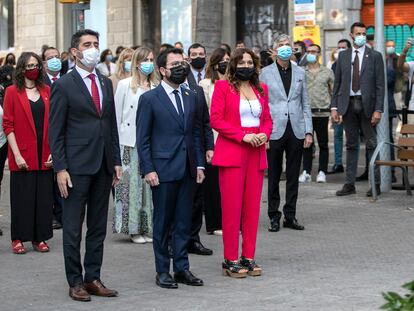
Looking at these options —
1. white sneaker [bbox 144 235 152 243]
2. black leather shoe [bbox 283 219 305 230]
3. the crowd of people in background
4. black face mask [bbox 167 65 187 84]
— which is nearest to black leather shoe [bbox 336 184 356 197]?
the crowd of people in background

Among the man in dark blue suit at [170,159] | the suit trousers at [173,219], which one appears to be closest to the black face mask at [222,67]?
the man in dark blue suit at [170,159]

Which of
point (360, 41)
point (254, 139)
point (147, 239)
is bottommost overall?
point (147, 239)

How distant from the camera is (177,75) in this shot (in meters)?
8.75

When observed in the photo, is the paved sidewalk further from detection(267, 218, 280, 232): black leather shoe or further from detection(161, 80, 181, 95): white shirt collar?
detection(161, 80, 181, 95): white shirt collar

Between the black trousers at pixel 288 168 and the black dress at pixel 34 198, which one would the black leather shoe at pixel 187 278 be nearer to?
the black dress at pixel 34 198

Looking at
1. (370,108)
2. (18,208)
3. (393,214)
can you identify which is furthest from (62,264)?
(370,108)

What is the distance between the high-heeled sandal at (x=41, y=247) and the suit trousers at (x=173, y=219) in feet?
6.74

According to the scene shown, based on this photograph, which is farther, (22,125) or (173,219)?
(22,125)

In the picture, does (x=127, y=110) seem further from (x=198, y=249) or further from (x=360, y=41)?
(x=360, y=41)

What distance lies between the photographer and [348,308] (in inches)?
305

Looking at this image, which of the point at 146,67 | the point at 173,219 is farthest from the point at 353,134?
the point at 173,219

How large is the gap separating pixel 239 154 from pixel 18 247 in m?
2.67

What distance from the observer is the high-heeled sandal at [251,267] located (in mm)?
9055

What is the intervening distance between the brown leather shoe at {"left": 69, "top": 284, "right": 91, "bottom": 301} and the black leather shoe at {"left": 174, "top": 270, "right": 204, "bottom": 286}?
35.0 inches
